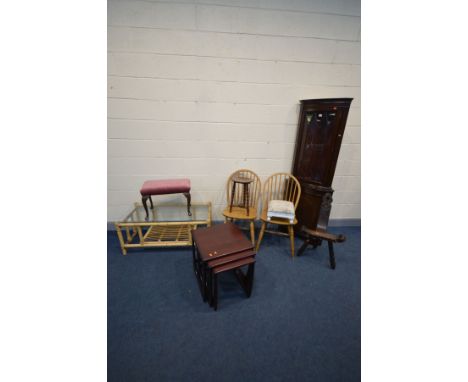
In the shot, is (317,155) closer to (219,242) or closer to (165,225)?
(219,242)

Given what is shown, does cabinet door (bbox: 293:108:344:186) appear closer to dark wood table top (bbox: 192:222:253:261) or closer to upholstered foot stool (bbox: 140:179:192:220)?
dark wood table top (bbox: 192:222:253:261)

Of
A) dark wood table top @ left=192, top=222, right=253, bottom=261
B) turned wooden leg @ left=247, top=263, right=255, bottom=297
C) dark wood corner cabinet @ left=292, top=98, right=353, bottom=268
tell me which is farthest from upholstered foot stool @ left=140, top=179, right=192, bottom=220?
dark wood corner cabinet @ left=292, top=98, right=353, bottom=268

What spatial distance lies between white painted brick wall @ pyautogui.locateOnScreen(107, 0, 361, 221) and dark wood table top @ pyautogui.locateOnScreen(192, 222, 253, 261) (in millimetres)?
937

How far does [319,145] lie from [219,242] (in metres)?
1.48

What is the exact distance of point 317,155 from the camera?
1979 millimetres

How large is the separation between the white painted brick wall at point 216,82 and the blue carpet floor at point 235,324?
111 centimetres

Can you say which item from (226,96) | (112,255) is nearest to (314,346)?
(112,255)

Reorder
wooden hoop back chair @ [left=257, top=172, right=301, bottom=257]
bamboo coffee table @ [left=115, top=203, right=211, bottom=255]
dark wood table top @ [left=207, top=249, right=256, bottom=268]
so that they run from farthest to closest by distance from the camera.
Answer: wooden hoop back chair @ [left=257, top=172, right=301, bottom=257] → bamboo coffee table @ [left=115, top=203, right=211, bottom=255] → dark wood table top @ [left=207, top=249, right=256, bottom=268]

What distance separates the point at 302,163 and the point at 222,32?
1653 millimetres

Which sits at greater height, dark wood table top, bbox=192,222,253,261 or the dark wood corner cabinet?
the dark wood corner cabinet

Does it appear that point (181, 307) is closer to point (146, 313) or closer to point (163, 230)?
point (146, 313)

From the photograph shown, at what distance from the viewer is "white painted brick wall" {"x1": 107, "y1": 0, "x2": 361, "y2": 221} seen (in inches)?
72.7

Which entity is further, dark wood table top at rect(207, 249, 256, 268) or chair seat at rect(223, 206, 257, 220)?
chair seat at rect(223, 206, 257, 220)

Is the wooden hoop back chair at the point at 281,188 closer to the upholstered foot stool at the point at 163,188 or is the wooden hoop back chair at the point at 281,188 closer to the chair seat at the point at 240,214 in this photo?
the chair seat at the point at 240,214
